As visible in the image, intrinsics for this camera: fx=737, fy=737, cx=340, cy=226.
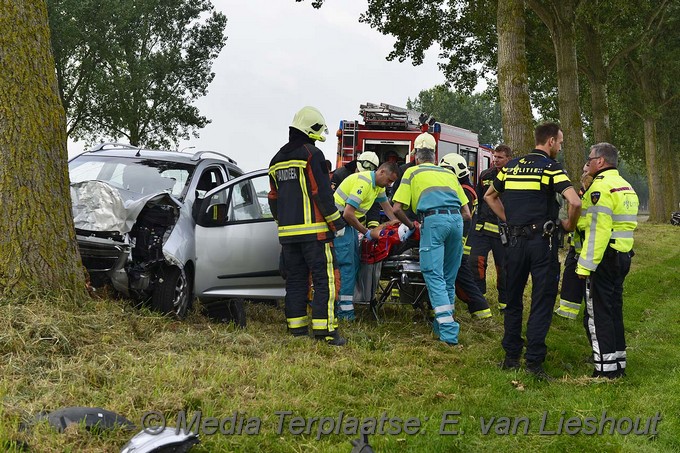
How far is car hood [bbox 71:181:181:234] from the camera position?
6.48 meters

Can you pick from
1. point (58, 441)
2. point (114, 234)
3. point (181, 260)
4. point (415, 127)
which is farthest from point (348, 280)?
point (415, 127)

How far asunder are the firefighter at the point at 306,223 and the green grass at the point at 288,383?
0.28m

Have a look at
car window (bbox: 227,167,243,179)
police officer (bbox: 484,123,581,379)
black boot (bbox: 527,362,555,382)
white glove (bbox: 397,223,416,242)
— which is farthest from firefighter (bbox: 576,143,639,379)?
car window (bbox: 227,167,243,179)

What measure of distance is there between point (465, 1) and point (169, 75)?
20.7 meters

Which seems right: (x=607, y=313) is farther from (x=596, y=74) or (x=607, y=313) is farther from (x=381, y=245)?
(x=596, y=74)

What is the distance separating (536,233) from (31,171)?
4069 millimetres

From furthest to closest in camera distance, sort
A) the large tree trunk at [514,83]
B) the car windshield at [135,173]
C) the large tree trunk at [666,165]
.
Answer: the large tree trunk at [666,165]
the large tree trunk at [514,83]
the car windshield at [135,173]

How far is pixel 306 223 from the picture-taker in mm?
6672

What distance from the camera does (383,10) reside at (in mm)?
19734

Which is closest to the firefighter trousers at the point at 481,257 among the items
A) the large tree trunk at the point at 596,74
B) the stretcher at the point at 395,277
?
the stretcher at the point at 395,277

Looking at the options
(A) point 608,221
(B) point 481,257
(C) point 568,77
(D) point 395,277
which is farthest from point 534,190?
(C) point 568,77

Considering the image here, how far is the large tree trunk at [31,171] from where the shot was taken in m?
5.62

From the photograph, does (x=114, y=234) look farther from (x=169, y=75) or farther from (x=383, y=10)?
(x=169, y=75)

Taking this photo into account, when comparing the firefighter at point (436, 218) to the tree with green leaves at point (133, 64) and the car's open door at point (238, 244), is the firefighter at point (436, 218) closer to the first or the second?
the car's open door at point (238, 244)
